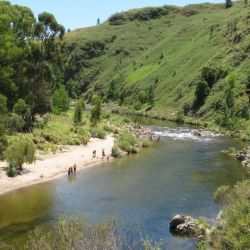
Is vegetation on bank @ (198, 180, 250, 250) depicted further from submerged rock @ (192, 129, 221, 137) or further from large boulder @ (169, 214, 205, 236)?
submerged rock @ (192, 129, 221, 137)

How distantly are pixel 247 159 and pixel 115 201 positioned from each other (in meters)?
28.4

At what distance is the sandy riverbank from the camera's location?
56.6m

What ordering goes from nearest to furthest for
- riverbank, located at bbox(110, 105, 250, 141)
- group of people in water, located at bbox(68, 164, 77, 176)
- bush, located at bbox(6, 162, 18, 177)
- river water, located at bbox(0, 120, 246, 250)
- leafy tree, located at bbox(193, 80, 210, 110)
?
river water, located at bbox(0, 120, 246, 250) → bush, located at bbox(6, 162, 18, 177) → group of people in water, located at bbox(68, 164, 77, 176) → riverbank, located at bbox(110, 105, 250, 141) → leafy tree, located at bbox(193, 80, 210, 110)

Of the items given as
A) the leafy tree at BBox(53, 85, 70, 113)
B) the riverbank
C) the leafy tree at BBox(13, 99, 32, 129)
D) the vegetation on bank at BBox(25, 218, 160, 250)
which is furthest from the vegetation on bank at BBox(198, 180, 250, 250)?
the leafy tree at BBox(53, 85, 70, 113)

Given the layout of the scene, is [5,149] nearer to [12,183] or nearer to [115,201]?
[12,183]

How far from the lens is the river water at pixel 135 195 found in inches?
1689

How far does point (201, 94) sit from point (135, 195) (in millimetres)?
91517

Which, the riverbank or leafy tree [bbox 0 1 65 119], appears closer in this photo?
leafy tree [bbox 0 1 65 119]

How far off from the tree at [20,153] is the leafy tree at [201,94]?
83175mm

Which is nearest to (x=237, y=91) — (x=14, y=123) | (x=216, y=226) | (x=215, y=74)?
(x=215, y=74)

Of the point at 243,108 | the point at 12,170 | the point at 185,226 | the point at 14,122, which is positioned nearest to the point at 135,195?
the point at 185,226

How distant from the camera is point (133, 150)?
82688mm

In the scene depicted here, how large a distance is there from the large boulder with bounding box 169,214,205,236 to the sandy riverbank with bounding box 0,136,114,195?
67.4ft

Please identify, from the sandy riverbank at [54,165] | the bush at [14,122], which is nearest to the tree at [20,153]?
the sandy riverbank at [54,165]
